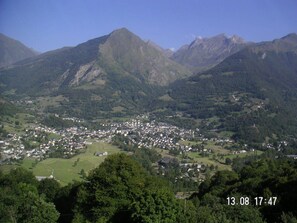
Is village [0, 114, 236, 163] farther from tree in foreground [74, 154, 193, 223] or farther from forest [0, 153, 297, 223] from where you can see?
tree in foreground [74, 154, 193, 223]

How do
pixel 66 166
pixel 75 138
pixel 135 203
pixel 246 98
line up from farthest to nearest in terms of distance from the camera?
pixel 246 98
pixel 75 138
pixel 66 166
pixel 135 203

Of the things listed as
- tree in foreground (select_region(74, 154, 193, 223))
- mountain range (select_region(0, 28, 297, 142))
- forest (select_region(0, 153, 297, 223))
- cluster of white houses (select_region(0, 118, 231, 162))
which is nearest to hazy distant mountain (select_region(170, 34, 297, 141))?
mountain range (select_region(0, 28, 297, 142))

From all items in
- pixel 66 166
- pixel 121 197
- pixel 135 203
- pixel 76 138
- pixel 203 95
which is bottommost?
pixel 66 166

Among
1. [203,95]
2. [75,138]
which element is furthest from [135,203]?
[203,95]

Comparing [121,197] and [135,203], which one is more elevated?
[135,203]

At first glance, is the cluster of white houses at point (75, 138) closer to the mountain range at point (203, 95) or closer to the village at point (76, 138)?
the village at point (76, 138)

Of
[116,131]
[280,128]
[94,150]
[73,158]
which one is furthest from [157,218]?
[280,128]

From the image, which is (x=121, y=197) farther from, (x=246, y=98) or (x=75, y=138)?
(x=246, y=98)

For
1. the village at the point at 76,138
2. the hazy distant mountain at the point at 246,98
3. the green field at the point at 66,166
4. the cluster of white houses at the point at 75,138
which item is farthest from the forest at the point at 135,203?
the hazy distant mountain at the point at 246,98
